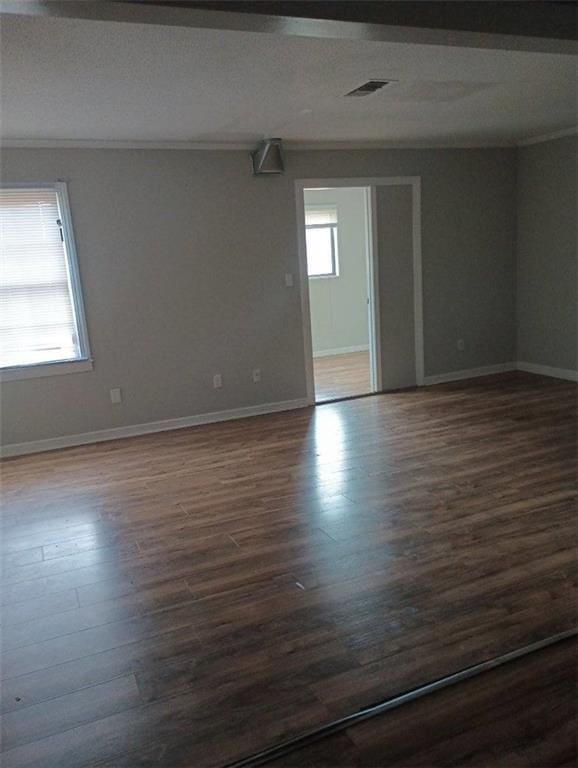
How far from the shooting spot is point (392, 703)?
6.29ft

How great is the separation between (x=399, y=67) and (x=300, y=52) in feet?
2.14

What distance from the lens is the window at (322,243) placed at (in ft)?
27.1

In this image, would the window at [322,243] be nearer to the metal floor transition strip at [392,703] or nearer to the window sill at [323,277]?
the window sill at [323,277]

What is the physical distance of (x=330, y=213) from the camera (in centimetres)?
832

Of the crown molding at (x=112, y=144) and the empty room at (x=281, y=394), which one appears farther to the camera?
the crown molding at (x=112, y=144)

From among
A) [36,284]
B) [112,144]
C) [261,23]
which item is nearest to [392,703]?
[261,23]

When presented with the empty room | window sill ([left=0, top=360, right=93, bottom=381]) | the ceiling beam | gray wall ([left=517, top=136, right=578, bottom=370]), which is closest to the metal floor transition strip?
the empty room

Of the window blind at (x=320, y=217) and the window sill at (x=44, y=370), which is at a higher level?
the window blind at (x=320, y=217)

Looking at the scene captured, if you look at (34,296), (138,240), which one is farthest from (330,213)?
(34,296)

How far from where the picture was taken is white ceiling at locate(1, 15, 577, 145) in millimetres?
2604

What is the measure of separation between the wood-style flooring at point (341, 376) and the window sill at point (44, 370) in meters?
2.33

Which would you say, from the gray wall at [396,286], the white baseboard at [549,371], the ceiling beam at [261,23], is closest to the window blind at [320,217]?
the gray wall at [396,286]

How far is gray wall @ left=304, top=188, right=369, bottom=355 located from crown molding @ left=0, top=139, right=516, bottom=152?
235 cm

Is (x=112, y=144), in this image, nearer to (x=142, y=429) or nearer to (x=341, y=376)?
(x=142, y=429)
